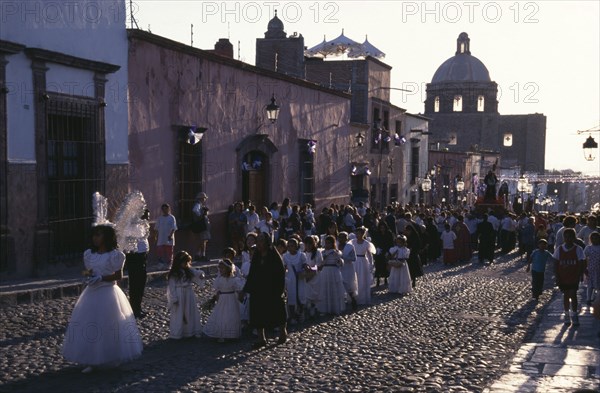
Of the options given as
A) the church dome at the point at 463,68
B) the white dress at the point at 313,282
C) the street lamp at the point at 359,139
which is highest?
the church dome at the point at 463,68

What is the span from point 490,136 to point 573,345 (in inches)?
3483

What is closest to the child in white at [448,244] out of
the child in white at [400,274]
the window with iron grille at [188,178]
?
the child in white at [400,274]

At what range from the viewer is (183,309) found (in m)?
10.3

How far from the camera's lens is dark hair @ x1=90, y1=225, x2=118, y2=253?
859 cm

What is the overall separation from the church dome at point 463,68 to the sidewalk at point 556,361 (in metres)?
86.5

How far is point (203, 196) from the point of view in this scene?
1856cm

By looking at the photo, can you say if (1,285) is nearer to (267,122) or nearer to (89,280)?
(89,280)

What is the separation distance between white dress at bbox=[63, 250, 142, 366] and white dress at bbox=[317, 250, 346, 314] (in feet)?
14.5

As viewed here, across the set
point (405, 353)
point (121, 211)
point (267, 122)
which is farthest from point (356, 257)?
point (267, 122)

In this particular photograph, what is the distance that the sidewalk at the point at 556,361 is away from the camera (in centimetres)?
820

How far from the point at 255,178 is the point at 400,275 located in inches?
353

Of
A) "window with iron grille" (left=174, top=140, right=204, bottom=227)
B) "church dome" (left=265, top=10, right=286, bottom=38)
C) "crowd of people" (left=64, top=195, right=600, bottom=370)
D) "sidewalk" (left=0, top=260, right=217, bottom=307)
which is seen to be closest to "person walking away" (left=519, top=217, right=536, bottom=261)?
"crowd of people" (left=64, top=195, right=600, bottom=370)

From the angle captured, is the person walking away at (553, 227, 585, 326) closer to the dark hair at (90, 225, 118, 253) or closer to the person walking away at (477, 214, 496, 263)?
the dark hair at (90, 225, 118, 253)

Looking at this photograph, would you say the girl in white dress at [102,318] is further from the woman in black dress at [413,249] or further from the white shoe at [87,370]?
the woman in black dress at [413,249]
